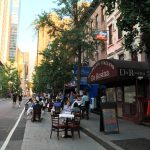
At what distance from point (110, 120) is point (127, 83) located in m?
7.50

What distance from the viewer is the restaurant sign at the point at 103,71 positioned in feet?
61.2

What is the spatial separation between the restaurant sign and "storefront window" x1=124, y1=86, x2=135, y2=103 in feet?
6.29

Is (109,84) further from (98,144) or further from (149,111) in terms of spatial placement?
(98,144)

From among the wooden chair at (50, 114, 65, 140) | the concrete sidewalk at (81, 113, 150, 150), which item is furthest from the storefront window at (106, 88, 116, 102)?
the wooden chair at (50, 114, 65, 140)

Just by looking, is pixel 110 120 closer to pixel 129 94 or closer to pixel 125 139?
pixel 125 139

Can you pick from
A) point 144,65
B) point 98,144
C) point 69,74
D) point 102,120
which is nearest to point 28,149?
point 98,144

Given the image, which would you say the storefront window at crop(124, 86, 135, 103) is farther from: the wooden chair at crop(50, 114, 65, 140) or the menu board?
the wooden chair at crop(50, 114, 65, 140)

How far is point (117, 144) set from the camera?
11.4 m

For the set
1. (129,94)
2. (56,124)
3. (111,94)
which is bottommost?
(56,124)

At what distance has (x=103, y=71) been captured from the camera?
20.2 meters

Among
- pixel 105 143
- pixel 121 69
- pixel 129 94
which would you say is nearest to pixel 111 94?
pixel 129 94

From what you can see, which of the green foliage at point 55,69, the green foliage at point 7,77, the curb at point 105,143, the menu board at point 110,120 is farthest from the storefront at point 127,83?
the green foliage at point 7,77

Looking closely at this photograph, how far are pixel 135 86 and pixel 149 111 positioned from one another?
2.88m

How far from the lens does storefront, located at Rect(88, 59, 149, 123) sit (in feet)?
60.3
